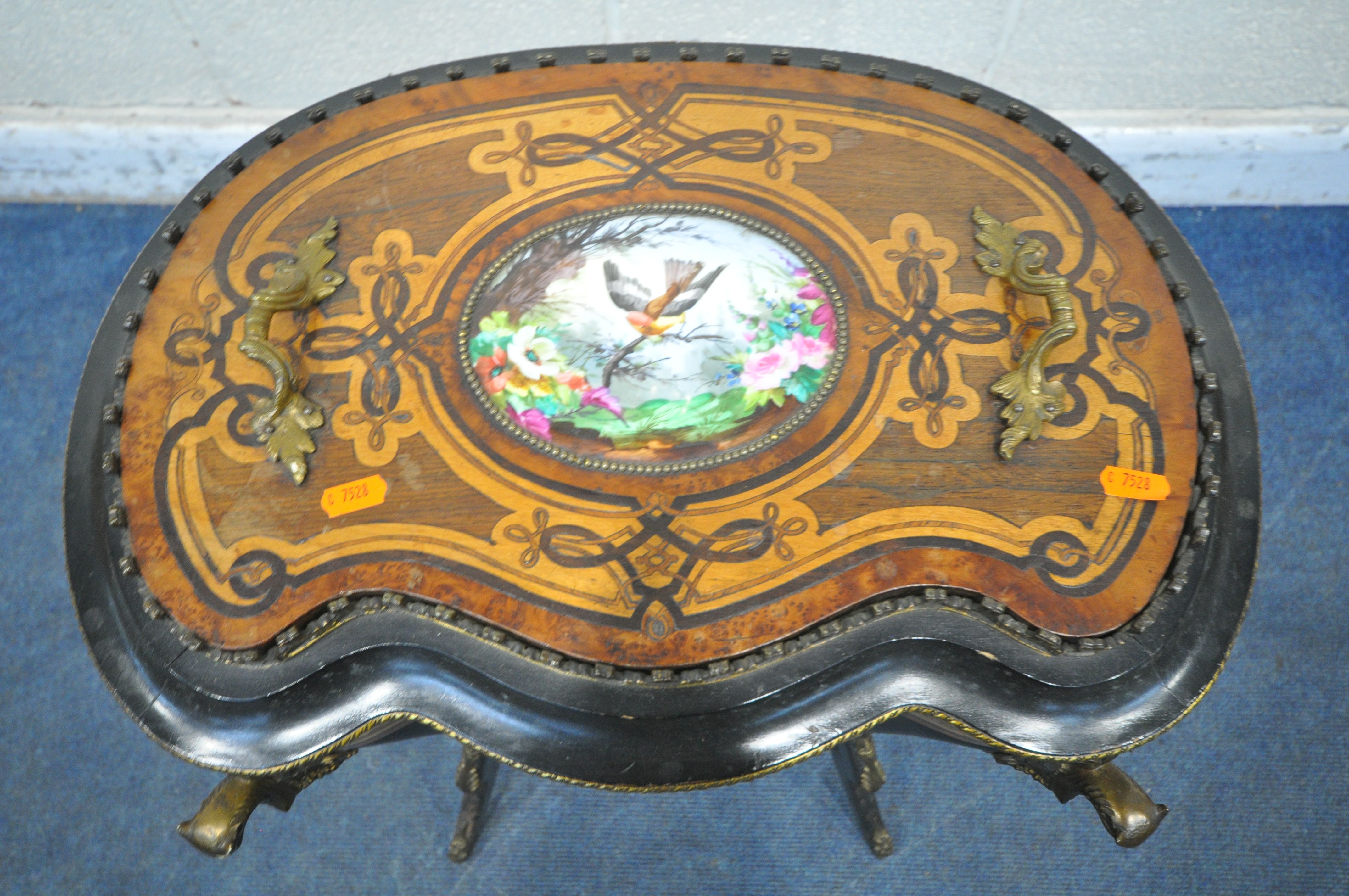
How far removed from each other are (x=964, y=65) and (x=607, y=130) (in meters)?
1.72

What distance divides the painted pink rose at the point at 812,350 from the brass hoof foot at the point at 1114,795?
0.67 metres

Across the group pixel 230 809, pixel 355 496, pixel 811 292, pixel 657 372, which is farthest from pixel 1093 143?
pixel 230 809

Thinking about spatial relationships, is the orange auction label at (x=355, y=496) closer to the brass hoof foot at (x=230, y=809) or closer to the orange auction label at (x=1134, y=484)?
the brass hoof foot at (x=230, y=809)

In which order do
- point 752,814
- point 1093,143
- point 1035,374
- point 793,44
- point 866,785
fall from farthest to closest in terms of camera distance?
point 1093,143 < point 793,44 < point 752,814 < point 866,785 < point 1035,374

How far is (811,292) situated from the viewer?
1.71 metres

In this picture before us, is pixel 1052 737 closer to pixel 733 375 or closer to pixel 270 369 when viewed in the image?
pixel 733 375

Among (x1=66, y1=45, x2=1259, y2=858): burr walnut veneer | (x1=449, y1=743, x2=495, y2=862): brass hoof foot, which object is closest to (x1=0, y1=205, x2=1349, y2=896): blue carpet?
(x1=449, y1=743, x2=495, y2=862): brass hoof foot

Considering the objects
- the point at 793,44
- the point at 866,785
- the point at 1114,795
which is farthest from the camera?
the point at 793,44

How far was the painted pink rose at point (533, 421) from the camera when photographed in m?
1.59

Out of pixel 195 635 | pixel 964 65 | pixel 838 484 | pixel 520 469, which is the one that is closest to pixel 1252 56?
pixel 964 65

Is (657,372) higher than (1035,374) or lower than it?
lower

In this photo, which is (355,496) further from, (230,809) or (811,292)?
(811,292)

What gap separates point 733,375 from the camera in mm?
1627

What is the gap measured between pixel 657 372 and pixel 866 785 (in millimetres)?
1154
